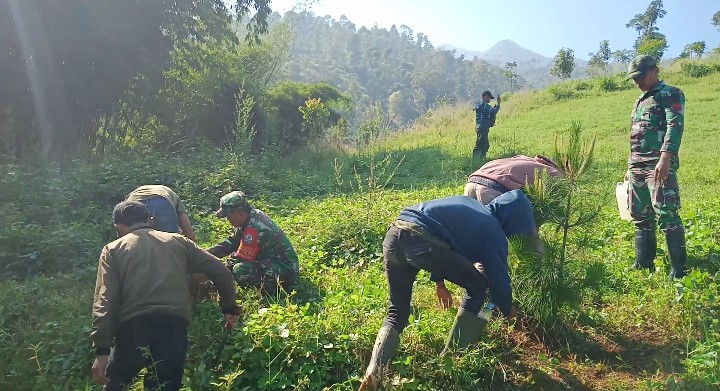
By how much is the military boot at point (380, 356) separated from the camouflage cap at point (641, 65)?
281cm

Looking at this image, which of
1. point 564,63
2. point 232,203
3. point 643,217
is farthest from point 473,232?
point 564,63

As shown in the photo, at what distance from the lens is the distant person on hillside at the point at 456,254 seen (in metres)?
2.76

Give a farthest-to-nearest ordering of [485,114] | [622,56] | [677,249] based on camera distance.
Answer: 1. [622,56]
2. [485,114]
3. [677,249]

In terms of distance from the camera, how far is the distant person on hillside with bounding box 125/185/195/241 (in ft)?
14.2

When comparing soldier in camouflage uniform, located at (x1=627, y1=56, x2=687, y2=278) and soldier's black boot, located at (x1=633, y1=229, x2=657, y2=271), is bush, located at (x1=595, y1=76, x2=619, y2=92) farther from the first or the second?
soldier's black boot, located at (x1=633, y1=229, x2=657, y2=271)

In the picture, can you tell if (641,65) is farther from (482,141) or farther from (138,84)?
(138,84)

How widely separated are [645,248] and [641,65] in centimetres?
144

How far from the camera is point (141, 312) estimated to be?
2760 millimetres

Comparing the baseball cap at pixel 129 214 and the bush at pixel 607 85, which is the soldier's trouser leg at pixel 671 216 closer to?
the baseball cap at pixel 129 214

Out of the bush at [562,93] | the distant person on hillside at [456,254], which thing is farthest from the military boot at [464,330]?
the bush at [562,93]

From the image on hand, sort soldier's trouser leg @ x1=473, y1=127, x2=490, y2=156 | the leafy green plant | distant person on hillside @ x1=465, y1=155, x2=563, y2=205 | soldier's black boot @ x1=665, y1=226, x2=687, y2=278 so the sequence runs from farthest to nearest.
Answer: soldier's trouser leg @ x1=473, y1=127, x2=490, y2=156 < soldier's black boot @ x1=665, y1=226, x2=687, y2=278 < distant person on hillside @ x1=465, y1=155, x2=563, y2=205 < the leafy green plant

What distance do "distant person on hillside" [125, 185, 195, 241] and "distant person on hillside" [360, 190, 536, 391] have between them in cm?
229

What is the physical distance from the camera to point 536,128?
48.4 feet

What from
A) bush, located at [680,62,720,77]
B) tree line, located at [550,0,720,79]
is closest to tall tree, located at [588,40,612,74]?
tree line, located at [550,0,720,79]
